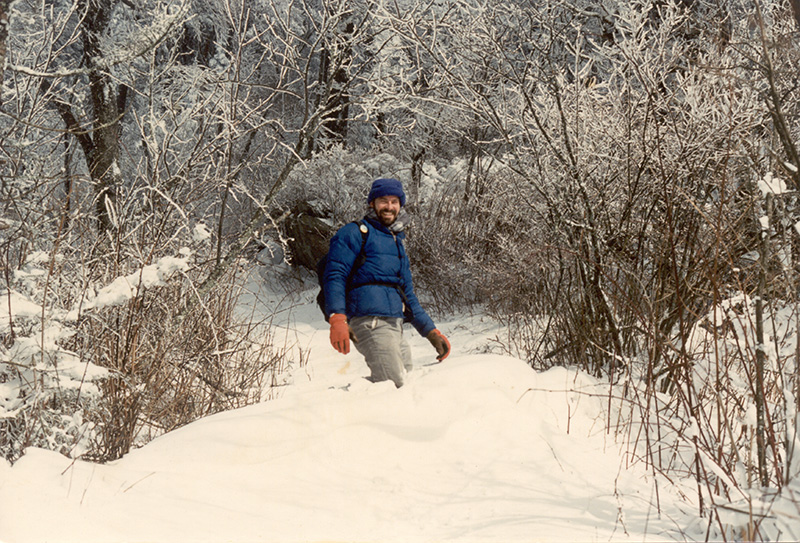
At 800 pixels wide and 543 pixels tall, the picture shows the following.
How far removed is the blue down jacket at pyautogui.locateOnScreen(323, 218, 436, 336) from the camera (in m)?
3.31

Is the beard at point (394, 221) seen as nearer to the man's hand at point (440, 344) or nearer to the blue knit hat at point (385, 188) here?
the blue knit hat at point (385, 188)

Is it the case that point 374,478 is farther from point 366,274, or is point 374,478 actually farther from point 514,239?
point 514,239

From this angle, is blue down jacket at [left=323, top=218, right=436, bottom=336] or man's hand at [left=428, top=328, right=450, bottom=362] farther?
man's hand at [left=428, top=328, right=450, bottom=362]

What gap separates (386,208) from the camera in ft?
11.5

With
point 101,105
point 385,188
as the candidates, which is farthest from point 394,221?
point 101,105

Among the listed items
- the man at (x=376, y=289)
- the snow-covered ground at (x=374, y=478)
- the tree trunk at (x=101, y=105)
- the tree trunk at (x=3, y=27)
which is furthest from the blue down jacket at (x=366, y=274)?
the tree trunk at (x=101, y=105)

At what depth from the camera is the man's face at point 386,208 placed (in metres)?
3.52

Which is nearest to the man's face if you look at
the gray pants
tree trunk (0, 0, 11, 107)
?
the gray pants

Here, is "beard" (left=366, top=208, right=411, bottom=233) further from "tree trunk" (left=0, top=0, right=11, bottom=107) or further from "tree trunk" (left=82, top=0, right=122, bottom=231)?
"tree trunk" (left=82, top=0, right=122, bottom=231)

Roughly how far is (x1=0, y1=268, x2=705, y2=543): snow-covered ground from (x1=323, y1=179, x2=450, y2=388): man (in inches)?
11.8

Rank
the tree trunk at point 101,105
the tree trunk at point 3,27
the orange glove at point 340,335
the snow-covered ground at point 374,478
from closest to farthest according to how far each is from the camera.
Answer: the snow-covered ground at point 374,478, the tree trunk at point 3,27, the orange glove at point 340,335, the tree trunk at point 101,105

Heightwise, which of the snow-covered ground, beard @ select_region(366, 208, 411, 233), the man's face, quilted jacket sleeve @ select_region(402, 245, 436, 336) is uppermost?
the man's face

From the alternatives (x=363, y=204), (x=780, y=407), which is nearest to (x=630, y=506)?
(x=780, y=407)

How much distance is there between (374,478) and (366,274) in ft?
4.31
